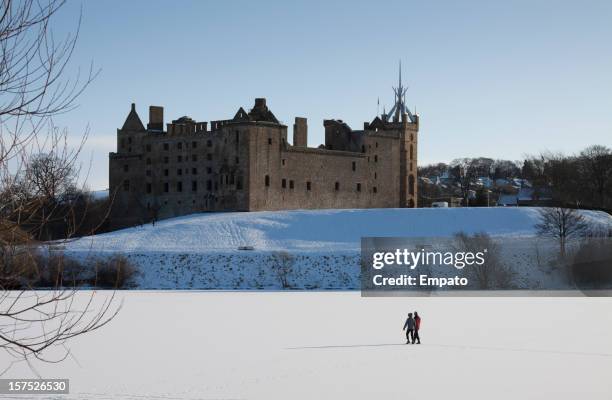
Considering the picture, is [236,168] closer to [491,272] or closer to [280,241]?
[280,241]

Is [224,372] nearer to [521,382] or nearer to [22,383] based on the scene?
[22,383]

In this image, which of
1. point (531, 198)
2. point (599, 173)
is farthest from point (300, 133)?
point (531, 198)

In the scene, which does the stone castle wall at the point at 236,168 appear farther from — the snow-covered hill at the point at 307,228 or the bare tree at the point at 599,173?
the bare tree at the point at 599,173

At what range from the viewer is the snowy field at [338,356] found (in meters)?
15.1

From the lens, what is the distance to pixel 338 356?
18828 millimetres

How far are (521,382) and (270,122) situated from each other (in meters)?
A: 51.7

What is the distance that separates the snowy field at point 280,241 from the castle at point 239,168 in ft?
8.83

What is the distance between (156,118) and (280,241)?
17588mm

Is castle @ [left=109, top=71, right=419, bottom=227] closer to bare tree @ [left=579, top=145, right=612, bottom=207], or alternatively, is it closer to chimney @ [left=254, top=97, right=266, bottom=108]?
chimney @ [left=254, top=97, right=266, bottom=108]

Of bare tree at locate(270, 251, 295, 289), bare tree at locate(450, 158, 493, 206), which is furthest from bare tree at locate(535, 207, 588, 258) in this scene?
bare tree at locate(450, 158, 493, 206)

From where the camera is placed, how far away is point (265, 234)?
59.4 metres

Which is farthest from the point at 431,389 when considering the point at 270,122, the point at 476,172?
the point at 476,172

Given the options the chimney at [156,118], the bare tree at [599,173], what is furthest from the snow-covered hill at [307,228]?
the bare tree at [599,173]

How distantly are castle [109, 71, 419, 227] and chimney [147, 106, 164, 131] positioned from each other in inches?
2.8
